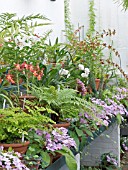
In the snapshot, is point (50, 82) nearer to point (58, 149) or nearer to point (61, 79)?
point (61, 79)

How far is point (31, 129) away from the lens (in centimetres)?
213

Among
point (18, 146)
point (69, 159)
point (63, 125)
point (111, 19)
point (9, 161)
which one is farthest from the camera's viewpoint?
point (111, 19)


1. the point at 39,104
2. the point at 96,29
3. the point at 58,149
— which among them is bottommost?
the point at 58,149

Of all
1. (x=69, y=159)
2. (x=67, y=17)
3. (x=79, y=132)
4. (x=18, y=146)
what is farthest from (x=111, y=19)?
(x=18, y=146)

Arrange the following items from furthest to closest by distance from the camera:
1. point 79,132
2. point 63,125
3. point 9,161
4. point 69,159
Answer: point 79,132
point 63,125
point 69,159
point 9,161

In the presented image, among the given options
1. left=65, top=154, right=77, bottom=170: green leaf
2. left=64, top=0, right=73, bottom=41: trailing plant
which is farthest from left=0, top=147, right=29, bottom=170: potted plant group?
left=64, top=0, right=73, bottom=41: trailing plant

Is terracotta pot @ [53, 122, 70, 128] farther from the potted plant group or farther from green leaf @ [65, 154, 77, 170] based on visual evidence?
the potted plant group

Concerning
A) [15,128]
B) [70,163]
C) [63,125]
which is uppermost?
[15,128]

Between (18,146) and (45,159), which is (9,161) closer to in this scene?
(18,146)

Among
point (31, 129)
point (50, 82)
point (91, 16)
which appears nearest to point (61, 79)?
point (50, 82)

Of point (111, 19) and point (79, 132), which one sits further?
point (111, 19)

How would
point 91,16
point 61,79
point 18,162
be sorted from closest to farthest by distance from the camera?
point 18,162 < point 61,79 < point 91,16

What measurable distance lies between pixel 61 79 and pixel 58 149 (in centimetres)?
118

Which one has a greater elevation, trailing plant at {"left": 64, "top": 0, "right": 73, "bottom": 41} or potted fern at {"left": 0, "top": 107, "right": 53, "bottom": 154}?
trailing plant at {"left": 64, "top": 0, "right": 73, "bottom": 41}
